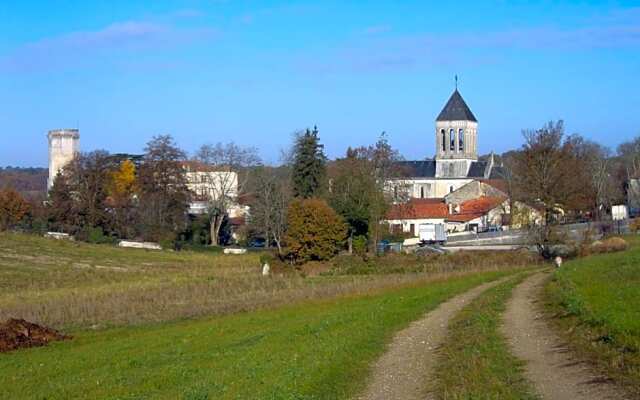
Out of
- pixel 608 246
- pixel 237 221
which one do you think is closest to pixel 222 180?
pixel 237 221

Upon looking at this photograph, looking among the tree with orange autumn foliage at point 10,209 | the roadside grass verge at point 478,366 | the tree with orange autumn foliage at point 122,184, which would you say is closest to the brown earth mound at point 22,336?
the roadside grass verge at point 478,366

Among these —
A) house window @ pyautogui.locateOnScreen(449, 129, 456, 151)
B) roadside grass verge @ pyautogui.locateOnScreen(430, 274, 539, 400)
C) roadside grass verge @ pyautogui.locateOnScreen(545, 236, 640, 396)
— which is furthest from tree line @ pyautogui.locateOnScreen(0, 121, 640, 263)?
roadside grass verge @ pyautogui.locateOnScreen(430, 274, 539, 400)

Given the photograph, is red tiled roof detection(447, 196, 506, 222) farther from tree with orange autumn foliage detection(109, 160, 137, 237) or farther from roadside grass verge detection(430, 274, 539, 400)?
roadside grass verge detection(430, 274, 539, 400)

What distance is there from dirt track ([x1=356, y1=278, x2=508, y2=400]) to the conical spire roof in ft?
343

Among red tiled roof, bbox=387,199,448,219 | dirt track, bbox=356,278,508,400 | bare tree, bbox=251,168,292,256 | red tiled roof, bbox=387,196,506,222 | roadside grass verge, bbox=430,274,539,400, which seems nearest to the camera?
roadside grass verge, bbox=430,274,539,400

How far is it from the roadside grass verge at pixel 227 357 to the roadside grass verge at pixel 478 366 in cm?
131

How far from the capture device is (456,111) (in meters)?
→ 129

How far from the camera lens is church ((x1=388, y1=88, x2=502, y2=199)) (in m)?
128

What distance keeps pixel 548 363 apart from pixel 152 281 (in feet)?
137

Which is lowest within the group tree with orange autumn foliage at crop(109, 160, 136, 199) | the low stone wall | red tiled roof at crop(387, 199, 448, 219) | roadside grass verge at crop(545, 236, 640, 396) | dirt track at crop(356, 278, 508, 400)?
dirt track at crop(356, 278, 508, 400)

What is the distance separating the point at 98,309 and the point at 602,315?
2264cm

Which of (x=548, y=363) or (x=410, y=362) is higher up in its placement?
(x=548, y=363)

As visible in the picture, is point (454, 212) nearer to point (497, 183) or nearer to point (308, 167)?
point (497, 183)

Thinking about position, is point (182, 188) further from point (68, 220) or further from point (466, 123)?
point (466, 123)
